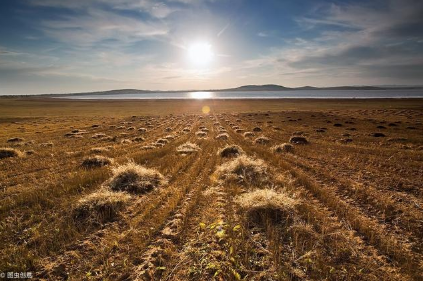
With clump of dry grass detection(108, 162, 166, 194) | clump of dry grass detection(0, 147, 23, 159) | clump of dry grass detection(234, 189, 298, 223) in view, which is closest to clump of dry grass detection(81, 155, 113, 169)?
clump of dry grass detection(108, 162, 166, 194)

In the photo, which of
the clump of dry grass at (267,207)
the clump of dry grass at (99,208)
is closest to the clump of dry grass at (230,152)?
the clump of dry grass at (267,207)

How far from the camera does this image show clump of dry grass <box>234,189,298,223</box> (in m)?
6.74

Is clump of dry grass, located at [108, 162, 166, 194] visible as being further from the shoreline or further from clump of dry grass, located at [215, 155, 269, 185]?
the shoreline

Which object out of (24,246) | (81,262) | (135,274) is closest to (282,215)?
(135,274)

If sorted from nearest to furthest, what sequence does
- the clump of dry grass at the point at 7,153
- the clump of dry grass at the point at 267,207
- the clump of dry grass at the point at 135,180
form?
the clump of dry grass at the point at 267,207, the clump of dry grass at the point at 135,180, the clump of dry grass at the point at 7,153

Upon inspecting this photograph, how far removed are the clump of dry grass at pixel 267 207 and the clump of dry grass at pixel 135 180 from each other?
4.30 m

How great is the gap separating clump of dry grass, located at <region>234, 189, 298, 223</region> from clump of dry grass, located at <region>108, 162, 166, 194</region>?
169 inches

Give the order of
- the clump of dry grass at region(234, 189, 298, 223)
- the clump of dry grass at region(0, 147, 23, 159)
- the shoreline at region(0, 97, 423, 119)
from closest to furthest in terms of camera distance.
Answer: the clump of dry grass at region(234, 189, 298, 223), the clump of dry grass at region(0, 147, 23, 159), the shoreline at region(0, 97, 423, 119)

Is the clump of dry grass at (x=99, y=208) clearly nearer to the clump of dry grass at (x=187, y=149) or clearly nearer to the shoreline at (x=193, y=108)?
the clump of dry grass at (x=187, y=149)

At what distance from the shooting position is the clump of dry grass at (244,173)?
10125 mm

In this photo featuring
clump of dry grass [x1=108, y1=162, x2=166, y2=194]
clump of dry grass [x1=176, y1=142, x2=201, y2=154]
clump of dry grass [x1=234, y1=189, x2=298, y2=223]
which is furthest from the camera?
clump of dry grass [x1=176, y1=142, x2=201, y2=154]

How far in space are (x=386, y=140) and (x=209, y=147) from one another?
55.9ft

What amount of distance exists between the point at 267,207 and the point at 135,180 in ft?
19.7

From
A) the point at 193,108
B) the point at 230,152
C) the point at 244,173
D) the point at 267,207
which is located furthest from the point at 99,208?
the point at 193,108
